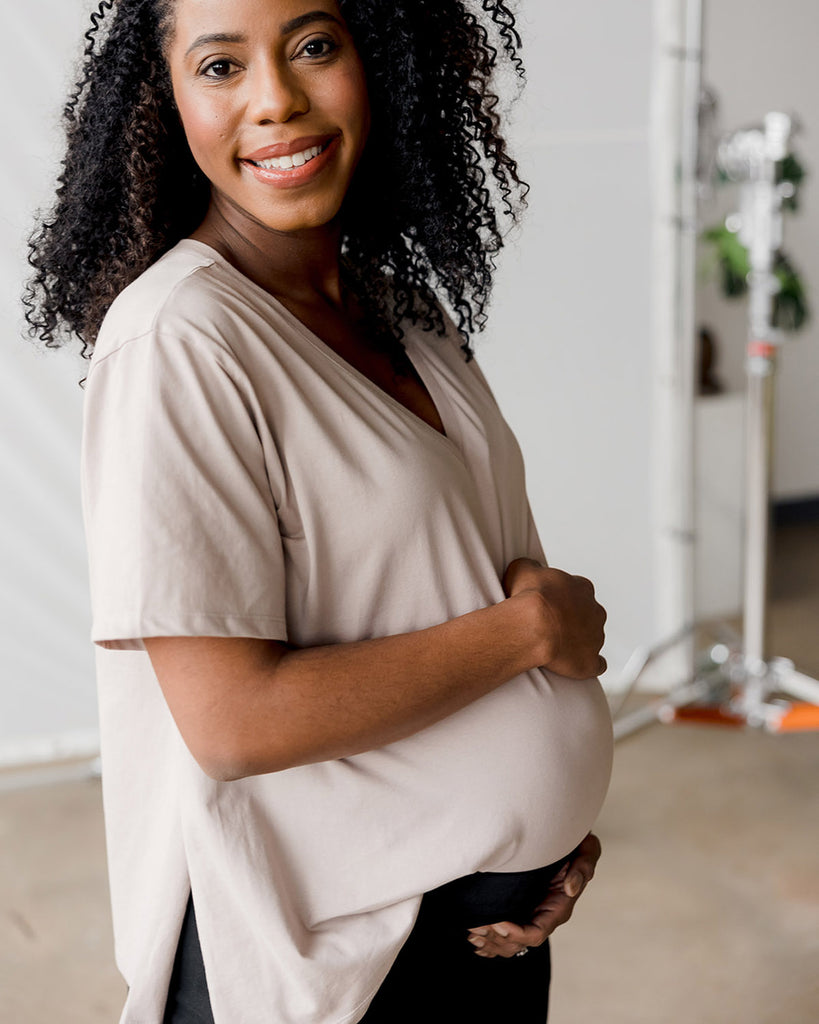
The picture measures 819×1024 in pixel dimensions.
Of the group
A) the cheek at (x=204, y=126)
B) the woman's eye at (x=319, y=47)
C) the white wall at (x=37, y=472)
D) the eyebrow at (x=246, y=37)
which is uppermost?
the eyebrow at (x=246, y=37)

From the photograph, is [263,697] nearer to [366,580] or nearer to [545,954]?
[366,580]

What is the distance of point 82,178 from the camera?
3.34 feet

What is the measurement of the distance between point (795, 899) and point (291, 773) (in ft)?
6.37

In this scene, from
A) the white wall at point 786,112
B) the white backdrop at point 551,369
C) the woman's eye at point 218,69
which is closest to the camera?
the woman's eye at point 218,69

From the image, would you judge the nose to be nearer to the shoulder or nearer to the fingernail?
the shoulder

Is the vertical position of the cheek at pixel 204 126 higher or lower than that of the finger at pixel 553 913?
higher

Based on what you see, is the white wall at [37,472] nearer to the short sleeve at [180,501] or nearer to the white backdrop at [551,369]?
the white backdrop at [551,369]

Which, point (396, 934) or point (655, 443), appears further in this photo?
point (655, 443)

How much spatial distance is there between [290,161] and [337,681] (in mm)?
404

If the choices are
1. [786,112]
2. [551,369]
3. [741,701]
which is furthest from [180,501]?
[786,112]

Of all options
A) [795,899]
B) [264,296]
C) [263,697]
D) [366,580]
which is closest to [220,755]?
[263,697]

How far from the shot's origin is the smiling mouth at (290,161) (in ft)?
3.01

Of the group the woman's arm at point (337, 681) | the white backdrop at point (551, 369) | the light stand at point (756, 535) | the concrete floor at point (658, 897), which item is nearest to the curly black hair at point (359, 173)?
the woman's arm at point (337, 681)

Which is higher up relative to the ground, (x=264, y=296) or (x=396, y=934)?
(x=264, y=296)
